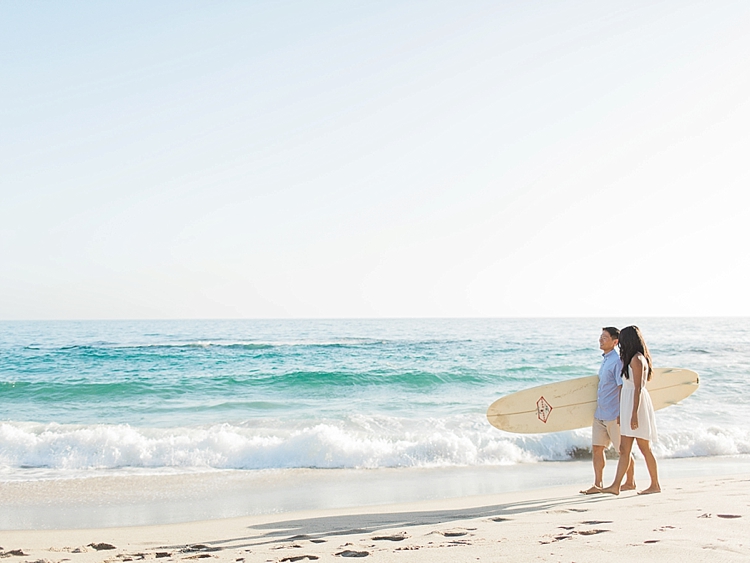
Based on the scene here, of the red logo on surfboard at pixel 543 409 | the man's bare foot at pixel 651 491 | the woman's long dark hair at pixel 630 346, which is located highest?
the woman's long dark hair at pixel 630 346

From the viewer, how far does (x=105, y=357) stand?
824 inches

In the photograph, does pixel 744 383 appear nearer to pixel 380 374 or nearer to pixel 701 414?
pixel 701 414

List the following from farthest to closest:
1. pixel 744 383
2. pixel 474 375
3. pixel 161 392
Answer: pixel 474 375 < pixel 744 383 < pixel 161 392

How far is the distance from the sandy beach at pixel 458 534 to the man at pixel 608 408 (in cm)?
26

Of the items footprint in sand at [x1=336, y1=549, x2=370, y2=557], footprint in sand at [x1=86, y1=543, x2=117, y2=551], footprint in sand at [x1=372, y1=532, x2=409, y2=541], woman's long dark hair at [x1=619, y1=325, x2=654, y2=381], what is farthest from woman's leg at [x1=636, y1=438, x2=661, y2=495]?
footprint in sand at [x1=86, y1=543, x2=117, y2=551]

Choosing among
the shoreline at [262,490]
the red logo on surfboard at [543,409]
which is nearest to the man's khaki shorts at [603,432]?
the shoreline at [262,490]

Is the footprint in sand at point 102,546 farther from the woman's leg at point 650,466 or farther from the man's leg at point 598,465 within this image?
the woman's leg at point 650,466

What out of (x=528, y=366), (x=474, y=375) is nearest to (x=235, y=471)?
(x=474, y=375)

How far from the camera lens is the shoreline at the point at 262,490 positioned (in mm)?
5260

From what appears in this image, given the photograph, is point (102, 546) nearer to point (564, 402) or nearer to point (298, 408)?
point (564, 402)

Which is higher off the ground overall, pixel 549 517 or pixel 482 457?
pixel 549 517

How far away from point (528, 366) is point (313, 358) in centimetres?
803

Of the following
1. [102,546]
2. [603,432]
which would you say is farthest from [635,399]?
[102,546]

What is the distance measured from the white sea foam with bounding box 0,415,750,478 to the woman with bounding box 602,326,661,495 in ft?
9.56
